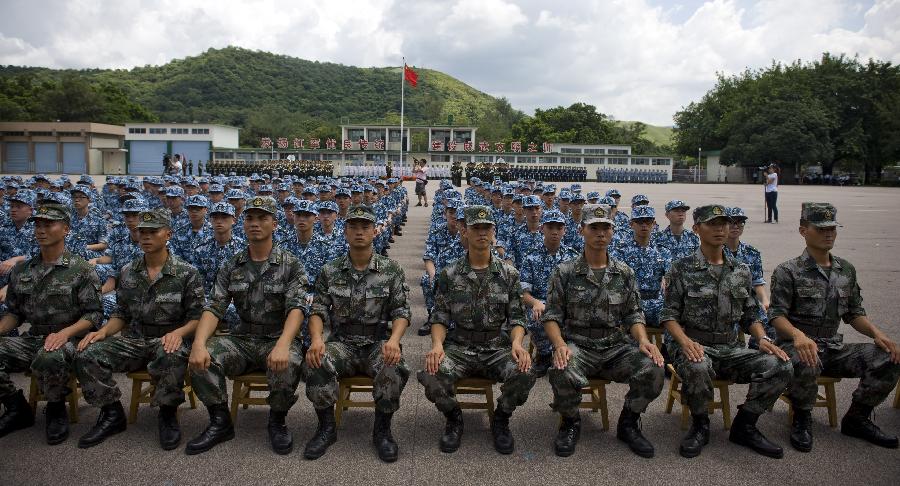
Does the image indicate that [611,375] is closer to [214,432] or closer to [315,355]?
[315,355]

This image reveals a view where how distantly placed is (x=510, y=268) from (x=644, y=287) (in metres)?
2.15

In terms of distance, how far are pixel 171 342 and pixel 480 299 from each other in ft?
6.98

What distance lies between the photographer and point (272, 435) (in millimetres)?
4066

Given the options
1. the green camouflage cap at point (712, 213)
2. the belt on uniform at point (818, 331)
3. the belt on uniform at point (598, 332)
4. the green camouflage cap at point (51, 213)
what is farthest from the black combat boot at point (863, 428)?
the green camouflage cap at point (51, 213)

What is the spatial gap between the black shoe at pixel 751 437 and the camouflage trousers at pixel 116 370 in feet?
12.4

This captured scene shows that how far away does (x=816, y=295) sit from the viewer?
442 centimetres

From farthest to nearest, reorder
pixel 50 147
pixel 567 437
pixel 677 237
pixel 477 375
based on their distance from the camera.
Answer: pixel 50 147, pixel 677 237, pixel 477 375, pixel 567 437

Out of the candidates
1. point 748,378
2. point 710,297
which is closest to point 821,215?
point 710,297

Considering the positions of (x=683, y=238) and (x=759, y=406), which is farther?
(x=683, y=238)

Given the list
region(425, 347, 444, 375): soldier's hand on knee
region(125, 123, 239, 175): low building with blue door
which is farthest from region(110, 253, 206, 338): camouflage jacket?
region(125, 123, 239, 175): low building with blue door

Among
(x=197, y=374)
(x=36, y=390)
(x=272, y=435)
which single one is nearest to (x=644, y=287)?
(x=272, y=435)

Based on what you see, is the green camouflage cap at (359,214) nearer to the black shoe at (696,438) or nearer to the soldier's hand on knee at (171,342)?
the soldier's hand on knee at (171,342)

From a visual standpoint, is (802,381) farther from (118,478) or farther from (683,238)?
(118,478)

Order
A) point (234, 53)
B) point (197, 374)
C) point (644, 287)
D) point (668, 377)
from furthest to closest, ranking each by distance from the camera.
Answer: point (234, 53)
point (644, 287)
point (668, 377)
point (197, 374)
